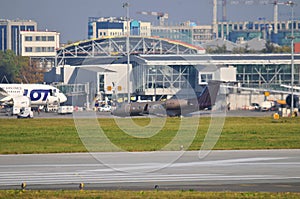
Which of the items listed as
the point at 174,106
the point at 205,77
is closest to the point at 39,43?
the point at 205,77

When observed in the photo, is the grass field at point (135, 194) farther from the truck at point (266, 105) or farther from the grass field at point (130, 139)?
the truck at point (266, 105)

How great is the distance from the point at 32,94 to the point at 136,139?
153ft

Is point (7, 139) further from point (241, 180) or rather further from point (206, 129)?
point (241, 180)

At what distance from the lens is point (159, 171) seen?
3011 centimetres

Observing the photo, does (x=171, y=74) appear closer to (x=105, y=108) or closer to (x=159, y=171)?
(x=105, y=108)

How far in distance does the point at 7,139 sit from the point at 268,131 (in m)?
16.7

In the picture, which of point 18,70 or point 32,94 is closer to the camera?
point 32,94

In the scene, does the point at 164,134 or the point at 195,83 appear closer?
the point at 164,134

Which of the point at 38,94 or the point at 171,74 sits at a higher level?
the point at 171,74

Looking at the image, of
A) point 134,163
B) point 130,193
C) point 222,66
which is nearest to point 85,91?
point 222,66

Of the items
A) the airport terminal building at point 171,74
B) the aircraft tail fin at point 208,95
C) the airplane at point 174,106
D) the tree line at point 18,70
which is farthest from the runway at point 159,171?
the tree line at point 18,70

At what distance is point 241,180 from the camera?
89.5 ft

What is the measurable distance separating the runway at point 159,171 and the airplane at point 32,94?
54729mm

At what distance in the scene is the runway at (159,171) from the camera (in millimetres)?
26141
